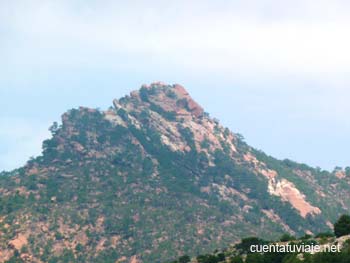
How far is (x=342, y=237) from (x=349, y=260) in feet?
54.4

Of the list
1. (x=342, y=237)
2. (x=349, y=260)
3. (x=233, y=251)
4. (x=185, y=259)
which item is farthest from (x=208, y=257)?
(x=349, y=260)

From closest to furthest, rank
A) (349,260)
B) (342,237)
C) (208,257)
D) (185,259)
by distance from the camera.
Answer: (349,260), (342,237), (208,257), (185,259)

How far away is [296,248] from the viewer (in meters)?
132

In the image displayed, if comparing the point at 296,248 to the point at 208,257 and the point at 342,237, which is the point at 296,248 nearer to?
the point at 342,237

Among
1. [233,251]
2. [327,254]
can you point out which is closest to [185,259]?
[233,251]

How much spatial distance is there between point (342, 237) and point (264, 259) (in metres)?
14.8

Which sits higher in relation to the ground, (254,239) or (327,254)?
(254,239)

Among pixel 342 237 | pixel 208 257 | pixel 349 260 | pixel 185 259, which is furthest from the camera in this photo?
pixel 185 259

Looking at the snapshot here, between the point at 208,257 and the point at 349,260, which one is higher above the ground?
the point at 208,257

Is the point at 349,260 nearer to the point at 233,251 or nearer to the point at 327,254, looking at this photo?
the point at 327,254

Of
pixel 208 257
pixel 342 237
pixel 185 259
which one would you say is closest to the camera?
pixel 342 237

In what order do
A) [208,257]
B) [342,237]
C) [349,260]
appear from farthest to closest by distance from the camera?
[208,257] < [342,237] < [349,260]

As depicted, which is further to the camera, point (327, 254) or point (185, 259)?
point (185, 259)

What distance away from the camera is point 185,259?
17362cm
